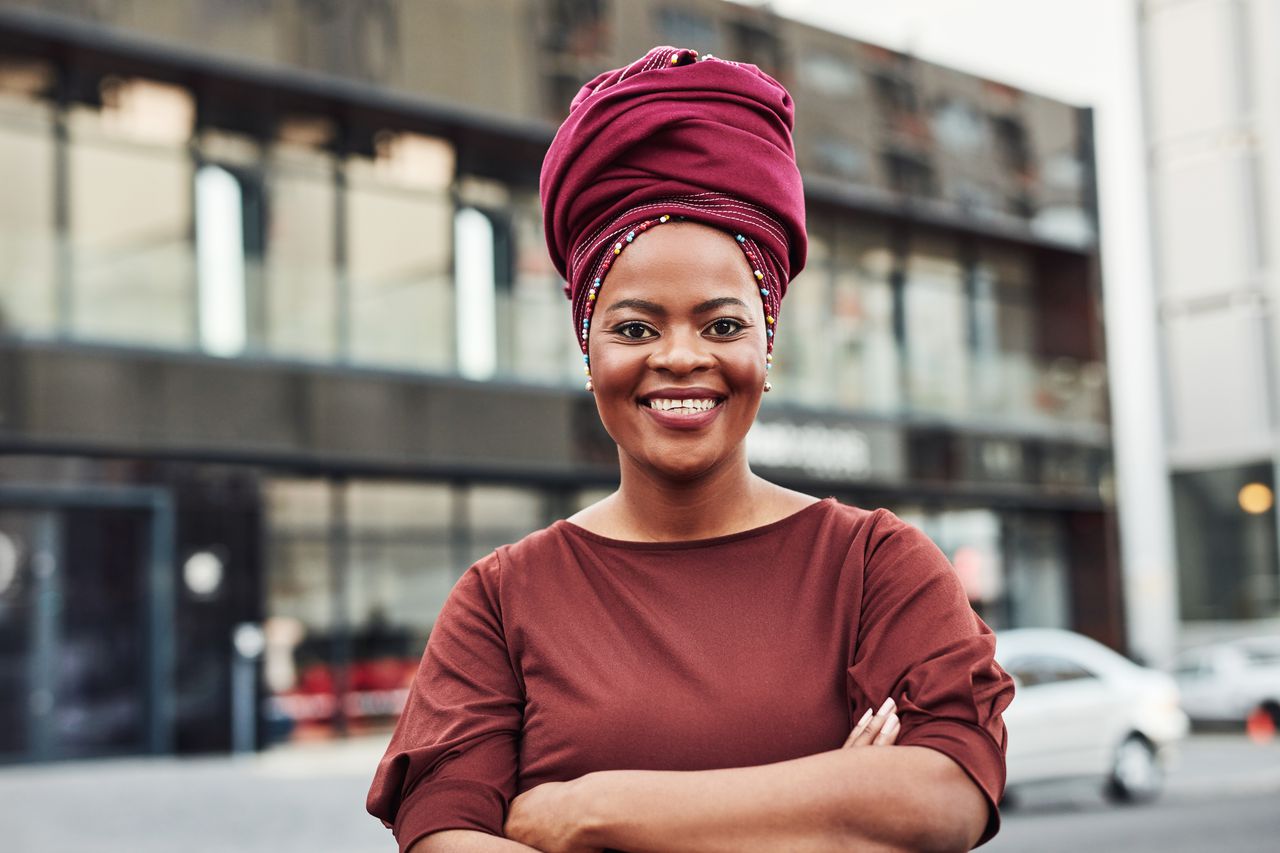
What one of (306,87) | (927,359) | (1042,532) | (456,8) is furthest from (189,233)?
(1042,532)

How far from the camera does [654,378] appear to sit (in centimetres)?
222

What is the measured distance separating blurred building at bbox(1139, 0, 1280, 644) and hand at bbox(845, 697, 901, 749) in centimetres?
2943

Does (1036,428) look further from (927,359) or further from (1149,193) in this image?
(1149,193)

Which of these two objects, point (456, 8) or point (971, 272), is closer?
point (456, 8)

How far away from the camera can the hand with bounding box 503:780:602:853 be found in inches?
81.9

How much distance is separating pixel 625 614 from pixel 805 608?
0.24 m

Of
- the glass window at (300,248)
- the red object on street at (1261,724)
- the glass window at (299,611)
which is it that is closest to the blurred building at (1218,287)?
the red object on street at (1261,724)

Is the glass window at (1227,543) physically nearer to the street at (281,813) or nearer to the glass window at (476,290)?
the street at (281,813)

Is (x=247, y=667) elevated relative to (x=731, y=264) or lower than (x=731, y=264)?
lower

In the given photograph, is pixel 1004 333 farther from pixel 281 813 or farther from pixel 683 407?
pixel 683 407

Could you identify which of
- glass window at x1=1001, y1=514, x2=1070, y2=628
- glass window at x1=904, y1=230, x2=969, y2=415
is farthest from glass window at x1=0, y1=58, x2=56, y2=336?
glass window at x1=1001, y1=514, x2=1070, y2=628

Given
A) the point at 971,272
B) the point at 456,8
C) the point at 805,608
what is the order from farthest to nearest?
1. the point at 971,272
2. the point at 456,8
3. the point at 805,608

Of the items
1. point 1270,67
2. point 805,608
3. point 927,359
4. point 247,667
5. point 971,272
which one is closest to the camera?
point 805,608

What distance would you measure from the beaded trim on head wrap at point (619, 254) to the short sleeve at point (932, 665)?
36 centimetres
